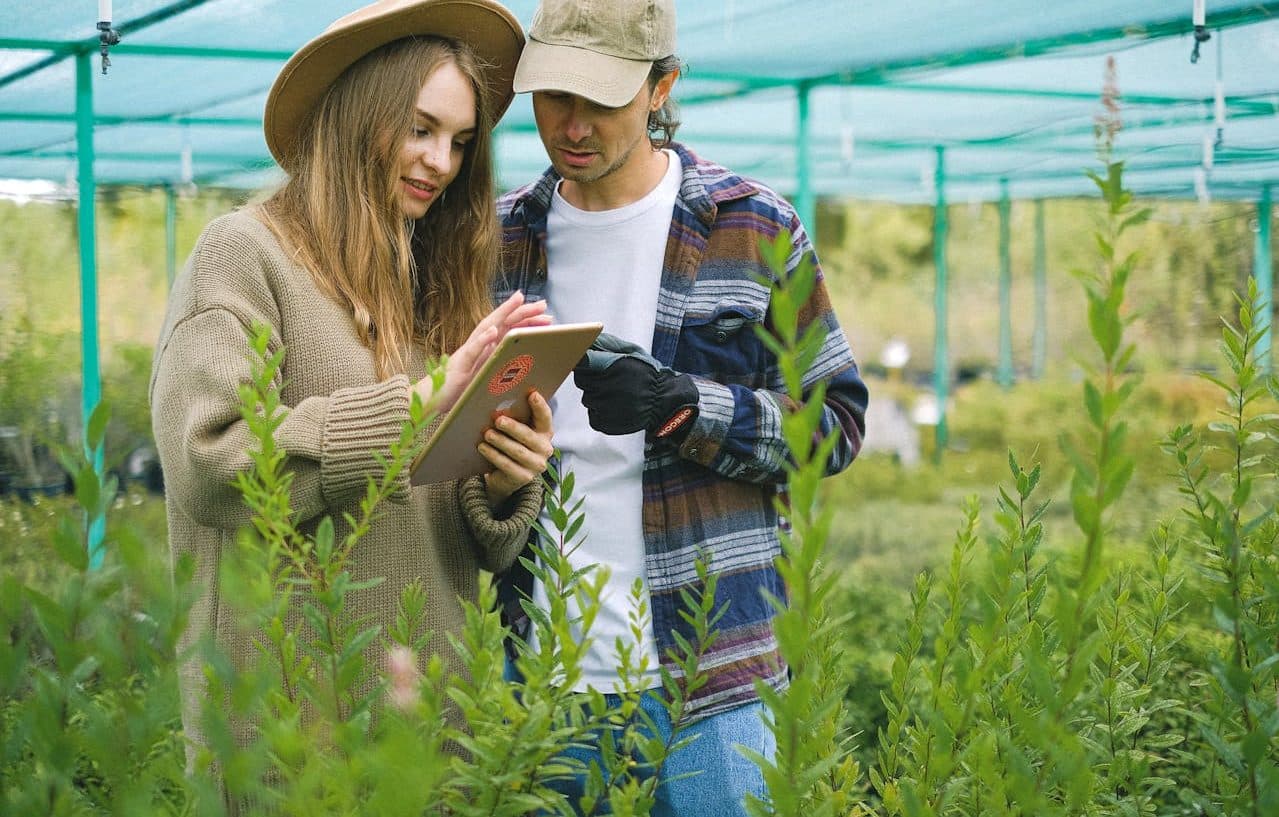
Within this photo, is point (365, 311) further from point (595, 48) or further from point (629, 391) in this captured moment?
point (595, 48)

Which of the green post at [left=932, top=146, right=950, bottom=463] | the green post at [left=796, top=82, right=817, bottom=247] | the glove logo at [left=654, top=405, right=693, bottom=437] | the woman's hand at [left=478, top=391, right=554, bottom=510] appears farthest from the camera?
the green post at [left=932, top=146, right=950, bottom=463]

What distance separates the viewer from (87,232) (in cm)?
504

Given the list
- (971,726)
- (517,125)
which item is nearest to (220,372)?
(971,726)

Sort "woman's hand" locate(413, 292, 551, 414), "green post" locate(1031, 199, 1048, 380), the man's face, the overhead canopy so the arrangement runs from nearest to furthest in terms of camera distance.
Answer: "woman's hand" locate(413, 292, 551, 414) → the man's face → the overhead canopy → "green post" locate(1031, 199, 1048, 380)

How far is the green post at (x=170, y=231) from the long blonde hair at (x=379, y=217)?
759 cm

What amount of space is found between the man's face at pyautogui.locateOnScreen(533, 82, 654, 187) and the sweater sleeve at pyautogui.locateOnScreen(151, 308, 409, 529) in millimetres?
586

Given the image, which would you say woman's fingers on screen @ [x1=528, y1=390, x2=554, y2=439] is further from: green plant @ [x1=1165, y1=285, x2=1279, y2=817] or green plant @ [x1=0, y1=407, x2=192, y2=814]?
green plant @ [x1=0, y1=407, x2=192, y2=814]

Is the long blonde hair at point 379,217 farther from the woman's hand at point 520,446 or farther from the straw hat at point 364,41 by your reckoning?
the woman's hand at point 520,446

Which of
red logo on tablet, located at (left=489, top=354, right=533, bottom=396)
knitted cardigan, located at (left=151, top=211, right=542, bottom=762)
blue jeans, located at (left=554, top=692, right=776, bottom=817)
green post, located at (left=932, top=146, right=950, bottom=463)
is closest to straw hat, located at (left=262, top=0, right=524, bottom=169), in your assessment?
knitted cardigan, located at (left=151, top=211, right=542, bottom=762)

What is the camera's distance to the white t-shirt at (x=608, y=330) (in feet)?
7.25

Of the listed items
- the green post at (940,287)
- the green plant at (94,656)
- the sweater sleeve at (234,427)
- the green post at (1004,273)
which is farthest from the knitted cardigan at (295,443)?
the green post at (1004,273)

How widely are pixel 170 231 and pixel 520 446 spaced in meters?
8.47

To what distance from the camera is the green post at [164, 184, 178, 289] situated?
30.9 feet

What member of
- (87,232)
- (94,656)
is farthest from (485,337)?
(87,232)
